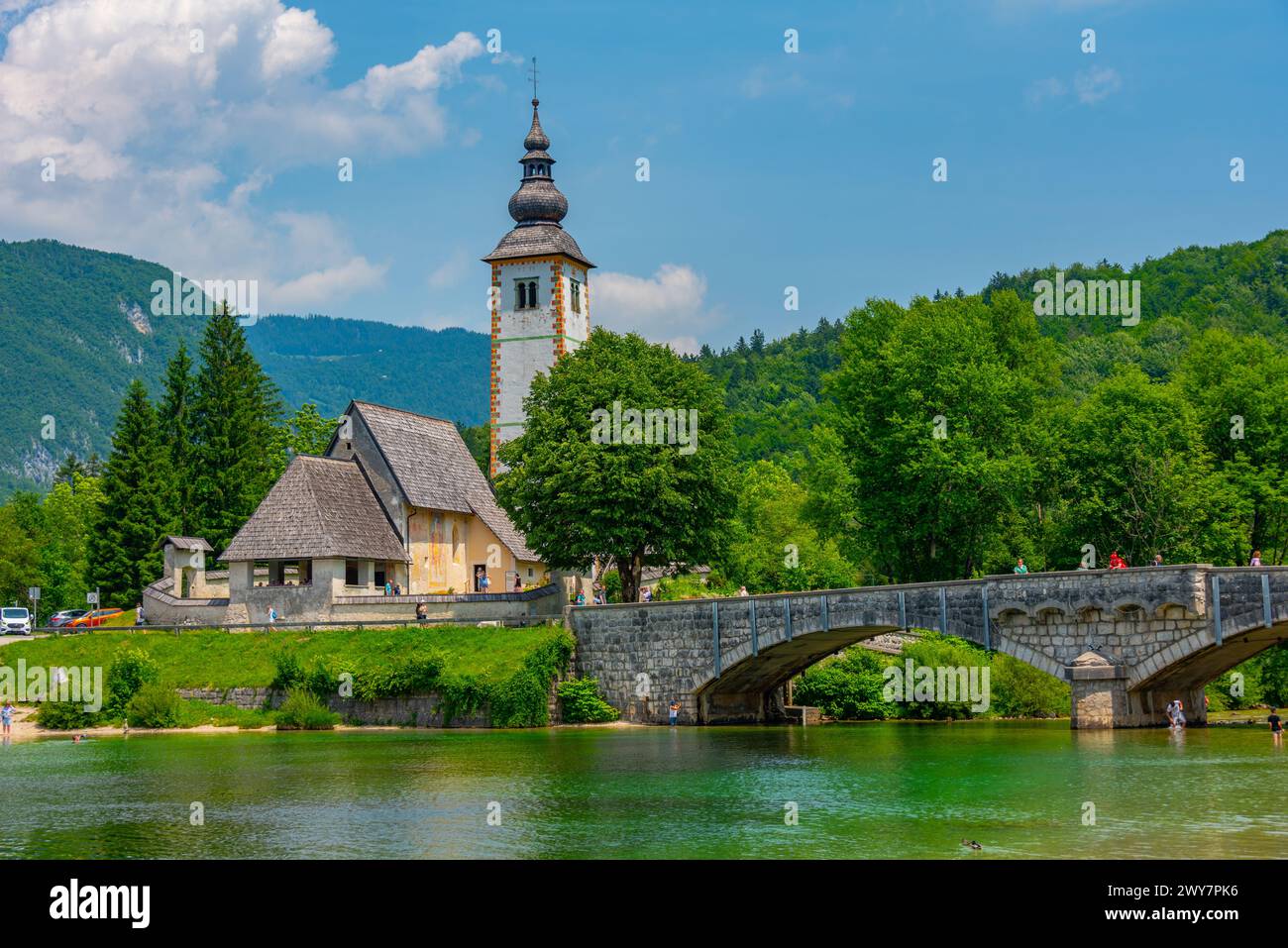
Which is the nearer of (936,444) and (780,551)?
(936,444)

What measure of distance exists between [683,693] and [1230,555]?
2231 cm

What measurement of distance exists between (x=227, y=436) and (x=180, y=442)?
2.81 metres

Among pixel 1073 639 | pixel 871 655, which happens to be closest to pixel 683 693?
pixel 871 655

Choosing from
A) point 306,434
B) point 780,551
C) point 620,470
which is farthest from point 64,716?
point 306,434

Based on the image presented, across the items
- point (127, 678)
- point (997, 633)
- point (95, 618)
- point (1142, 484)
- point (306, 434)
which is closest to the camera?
point (997, 633)

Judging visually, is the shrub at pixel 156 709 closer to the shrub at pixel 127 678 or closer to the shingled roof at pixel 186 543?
the shrub at pixel 127 678

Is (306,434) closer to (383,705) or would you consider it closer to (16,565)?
(16,565)

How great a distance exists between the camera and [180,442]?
260 ft

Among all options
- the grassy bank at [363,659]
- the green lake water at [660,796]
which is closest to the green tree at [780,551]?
the grassy bank at [363,659]

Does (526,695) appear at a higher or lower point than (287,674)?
lower

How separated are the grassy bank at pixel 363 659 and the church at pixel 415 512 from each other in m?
2.92

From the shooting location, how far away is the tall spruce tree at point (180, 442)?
75.1m
